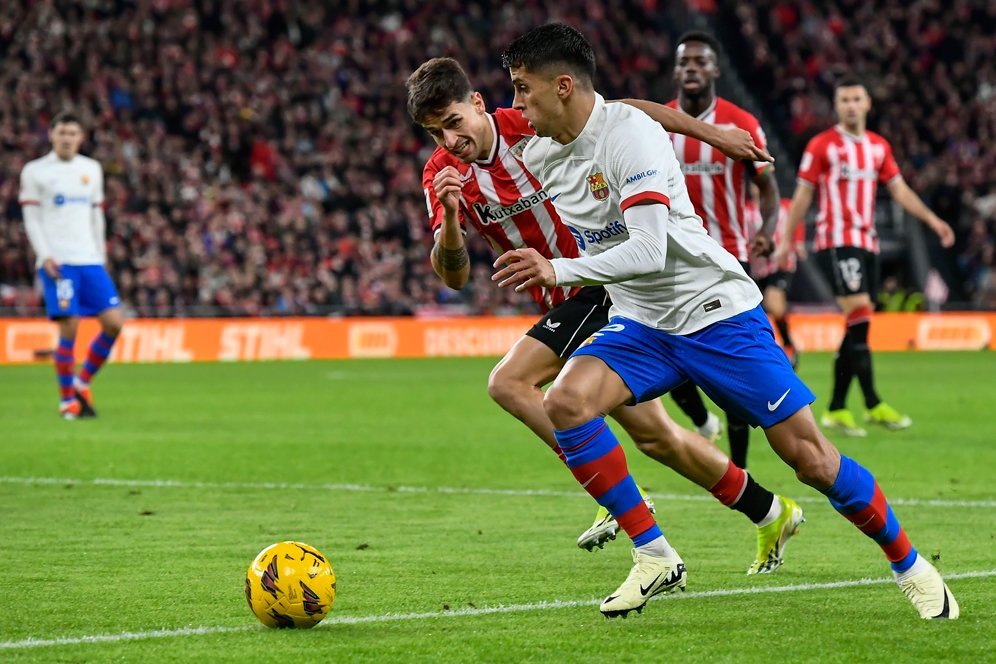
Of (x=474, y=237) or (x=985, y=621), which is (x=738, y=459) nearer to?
(x=985, y=621)

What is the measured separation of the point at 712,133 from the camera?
19.9ft

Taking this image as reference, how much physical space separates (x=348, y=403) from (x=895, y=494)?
27.4 ft

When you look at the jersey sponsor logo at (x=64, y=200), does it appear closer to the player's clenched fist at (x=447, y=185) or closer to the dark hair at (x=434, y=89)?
the dark hair at (x=434, y=89)

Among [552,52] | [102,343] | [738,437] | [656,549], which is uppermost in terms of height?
[552,52]

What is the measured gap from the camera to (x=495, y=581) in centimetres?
591

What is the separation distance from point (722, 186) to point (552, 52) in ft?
11.6

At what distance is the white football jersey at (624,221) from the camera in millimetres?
5262

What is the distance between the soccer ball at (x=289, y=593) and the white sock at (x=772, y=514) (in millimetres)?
1906

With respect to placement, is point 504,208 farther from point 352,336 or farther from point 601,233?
point 352,336

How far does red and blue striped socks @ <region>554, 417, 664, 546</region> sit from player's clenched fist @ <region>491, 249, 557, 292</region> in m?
0.76

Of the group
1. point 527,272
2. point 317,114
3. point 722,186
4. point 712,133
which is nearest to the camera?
point 527,272

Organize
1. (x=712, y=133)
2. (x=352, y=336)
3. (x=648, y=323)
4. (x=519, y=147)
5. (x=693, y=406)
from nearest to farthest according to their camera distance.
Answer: (x=648, y=323) → (x=712, y=133) → (x=519, y=147) → (x=693, y=406) → (x=352, y=336)

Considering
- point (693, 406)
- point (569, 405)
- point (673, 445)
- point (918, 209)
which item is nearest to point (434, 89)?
point (569, 405)

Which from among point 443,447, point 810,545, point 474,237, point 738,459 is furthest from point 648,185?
point 474,237
